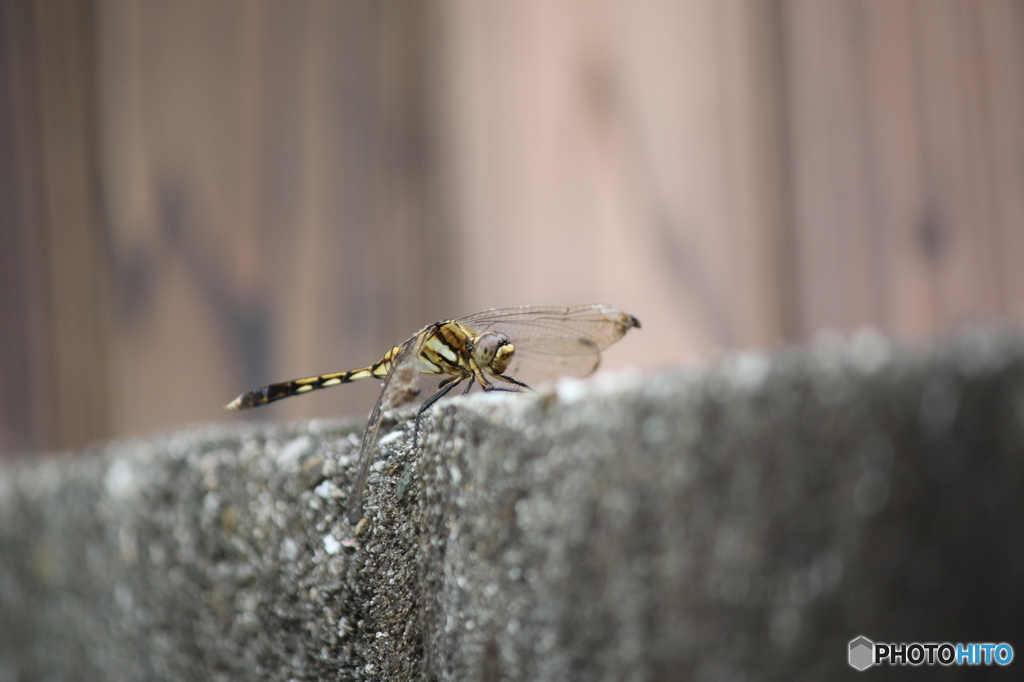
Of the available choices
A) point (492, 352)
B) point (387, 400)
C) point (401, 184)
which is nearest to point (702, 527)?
point (387, 400)

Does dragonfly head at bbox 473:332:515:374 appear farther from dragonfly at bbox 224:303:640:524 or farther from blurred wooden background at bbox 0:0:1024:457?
blurred wooden background at bbox 0:0:1024:457

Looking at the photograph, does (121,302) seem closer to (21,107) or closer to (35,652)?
(21,107)

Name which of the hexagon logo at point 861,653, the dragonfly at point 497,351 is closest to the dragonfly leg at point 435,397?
the dragonfly at point 497,351

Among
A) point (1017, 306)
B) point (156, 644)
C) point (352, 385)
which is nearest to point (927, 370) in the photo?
point (156, 644)

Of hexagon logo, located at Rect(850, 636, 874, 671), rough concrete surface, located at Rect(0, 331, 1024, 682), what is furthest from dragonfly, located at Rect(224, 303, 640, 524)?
hexagon logo, located at Rect(850, 636, 874, 671)

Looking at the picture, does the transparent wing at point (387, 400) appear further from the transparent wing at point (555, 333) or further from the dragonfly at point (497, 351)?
the transparent wing at point (555, 333)

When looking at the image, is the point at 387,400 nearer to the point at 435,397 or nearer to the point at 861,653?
the point at 435,397
